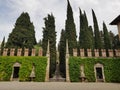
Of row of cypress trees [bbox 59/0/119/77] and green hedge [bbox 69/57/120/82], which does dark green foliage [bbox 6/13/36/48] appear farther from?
green hedge [bbox 69/57/120/82]

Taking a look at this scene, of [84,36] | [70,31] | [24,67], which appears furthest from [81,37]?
[24,67]

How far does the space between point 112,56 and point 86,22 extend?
43.6 ft

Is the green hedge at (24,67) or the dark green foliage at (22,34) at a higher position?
the dark green foliage at (22,34)

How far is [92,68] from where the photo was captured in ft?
63.2

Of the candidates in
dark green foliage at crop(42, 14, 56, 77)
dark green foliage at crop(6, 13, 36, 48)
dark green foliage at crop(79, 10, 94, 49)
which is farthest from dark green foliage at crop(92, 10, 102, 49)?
dark green foliage at crop(6, 13, 36, 48)

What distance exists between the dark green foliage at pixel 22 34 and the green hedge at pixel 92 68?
590 inches

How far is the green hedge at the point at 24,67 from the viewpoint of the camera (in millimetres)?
18891

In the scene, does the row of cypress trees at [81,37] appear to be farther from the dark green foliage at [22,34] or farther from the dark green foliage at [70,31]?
the dark green foliage at [22,34]

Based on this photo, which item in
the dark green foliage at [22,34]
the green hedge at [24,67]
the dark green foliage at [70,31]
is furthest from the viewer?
the dark green foliage at [22,34]

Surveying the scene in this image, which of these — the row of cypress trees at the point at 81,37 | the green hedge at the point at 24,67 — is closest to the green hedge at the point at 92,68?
the green hedge at the point at 24,67

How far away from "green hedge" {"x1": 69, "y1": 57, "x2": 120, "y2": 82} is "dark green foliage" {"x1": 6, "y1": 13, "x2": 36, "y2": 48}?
49.2ft

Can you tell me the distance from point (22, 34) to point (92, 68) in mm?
18262

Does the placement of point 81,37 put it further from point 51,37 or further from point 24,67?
point 24,67

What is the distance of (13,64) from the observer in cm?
1942
